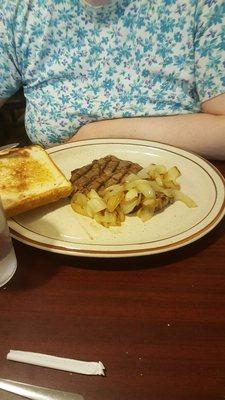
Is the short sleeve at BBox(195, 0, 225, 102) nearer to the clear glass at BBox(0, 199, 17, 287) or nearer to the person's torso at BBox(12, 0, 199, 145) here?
the person's torso at BBox(12, 0, 199, 145)

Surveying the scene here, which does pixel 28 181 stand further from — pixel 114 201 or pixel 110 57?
pixel 110 57

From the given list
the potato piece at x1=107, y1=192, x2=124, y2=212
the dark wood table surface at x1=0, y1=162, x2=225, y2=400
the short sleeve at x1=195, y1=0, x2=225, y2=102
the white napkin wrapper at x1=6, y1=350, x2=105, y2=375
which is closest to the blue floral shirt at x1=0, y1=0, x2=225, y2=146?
the short sleeve at x1=195, y1=0, x2=225, y2=102

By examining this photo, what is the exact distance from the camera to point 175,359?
24.4 inches

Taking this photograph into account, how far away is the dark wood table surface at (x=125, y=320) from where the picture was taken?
0.59 m

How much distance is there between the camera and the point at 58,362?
0.62m

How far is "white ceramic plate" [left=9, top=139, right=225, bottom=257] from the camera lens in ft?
2.61

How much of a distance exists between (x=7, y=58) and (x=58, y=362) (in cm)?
119

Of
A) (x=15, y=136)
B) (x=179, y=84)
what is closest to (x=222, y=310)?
(x=179, y=84)

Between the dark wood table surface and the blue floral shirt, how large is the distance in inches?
25.5

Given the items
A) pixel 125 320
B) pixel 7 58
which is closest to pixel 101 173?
pixel 125 320

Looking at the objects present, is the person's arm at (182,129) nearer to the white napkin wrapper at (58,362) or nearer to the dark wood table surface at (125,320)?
the dark wood table surface at (125,320)

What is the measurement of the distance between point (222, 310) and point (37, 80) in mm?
1077

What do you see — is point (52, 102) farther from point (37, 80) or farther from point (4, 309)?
point (4, 309)

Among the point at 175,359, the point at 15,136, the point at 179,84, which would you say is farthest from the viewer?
the point at 15,136
